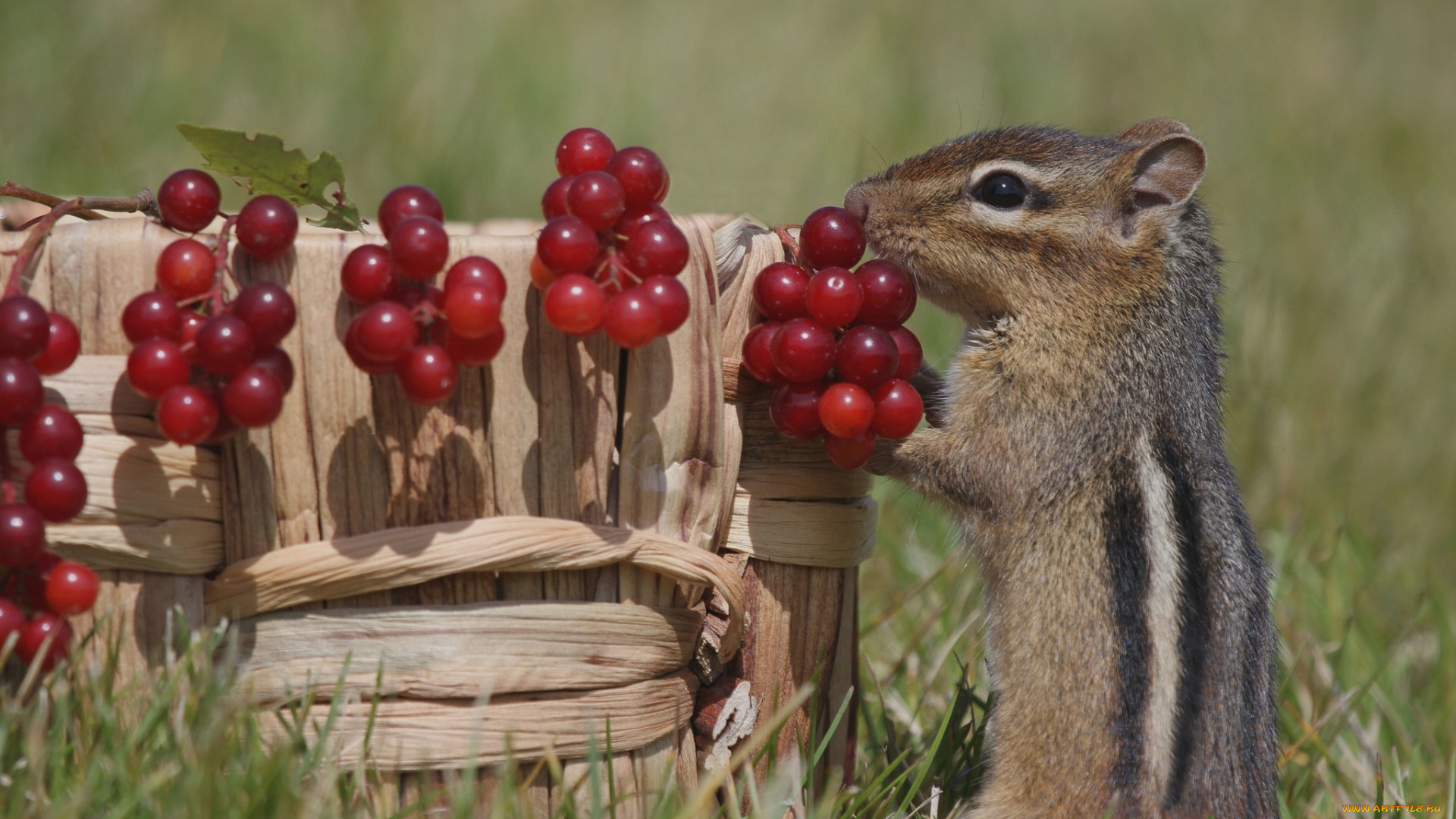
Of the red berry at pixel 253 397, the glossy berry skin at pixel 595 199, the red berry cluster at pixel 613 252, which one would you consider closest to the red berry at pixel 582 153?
the red berry cluster at pixel 613 252

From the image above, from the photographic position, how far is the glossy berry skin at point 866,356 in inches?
89.4

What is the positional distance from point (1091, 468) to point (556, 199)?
1320 millimetres

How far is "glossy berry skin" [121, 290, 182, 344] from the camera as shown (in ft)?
6.14

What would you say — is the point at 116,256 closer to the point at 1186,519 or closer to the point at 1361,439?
the point at 1186,519

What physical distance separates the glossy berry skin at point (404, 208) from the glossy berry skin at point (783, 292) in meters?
0.62

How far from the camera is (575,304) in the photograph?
192 cm

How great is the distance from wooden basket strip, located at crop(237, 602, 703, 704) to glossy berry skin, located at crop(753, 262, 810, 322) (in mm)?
648

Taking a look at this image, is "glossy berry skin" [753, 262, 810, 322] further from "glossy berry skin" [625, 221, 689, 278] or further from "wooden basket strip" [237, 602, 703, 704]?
"wooden basket strip" [237, 602, 703, 704]

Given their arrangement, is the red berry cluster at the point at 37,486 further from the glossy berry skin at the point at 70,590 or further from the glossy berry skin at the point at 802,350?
the glossy berry skin at the point at 802,350

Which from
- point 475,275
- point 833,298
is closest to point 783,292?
point 833,298

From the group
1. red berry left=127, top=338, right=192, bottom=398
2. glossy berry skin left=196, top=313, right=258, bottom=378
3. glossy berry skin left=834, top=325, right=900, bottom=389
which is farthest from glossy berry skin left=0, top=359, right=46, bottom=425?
glossy berry skin left=834, top=325, right=900, bottom=389

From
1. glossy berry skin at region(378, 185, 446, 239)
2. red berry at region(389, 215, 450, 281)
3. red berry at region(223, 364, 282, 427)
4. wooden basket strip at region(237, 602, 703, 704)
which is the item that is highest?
glossy berry skin at region(378, 185, 446, 239)

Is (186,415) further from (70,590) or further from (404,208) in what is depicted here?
(404,208)

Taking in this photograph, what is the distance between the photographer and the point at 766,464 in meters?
2.43
